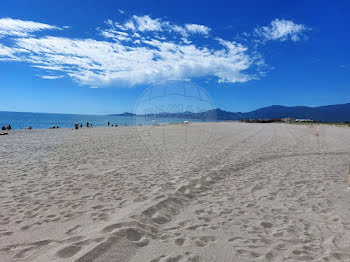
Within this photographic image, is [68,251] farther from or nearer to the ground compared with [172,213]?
farther from the ground

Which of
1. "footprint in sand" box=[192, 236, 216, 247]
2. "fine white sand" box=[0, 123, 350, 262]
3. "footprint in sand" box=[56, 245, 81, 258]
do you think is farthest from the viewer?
"footprint in sand" box=[192, 236, 216, 247]

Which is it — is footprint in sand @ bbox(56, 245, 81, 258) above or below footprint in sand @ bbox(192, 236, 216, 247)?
above

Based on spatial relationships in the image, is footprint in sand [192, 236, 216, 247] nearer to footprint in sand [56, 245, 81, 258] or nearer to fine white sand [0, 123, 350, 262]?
fine white sand [0, 123, 350, 262]

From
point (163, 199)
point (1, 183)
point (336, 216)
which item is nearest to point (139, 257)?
point (163, 199)

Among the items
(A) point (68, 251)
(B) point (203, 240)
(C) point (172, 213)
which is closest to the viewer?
(A) point (68, 251)

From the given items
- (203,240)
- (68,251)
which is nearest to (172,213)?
(203,240)

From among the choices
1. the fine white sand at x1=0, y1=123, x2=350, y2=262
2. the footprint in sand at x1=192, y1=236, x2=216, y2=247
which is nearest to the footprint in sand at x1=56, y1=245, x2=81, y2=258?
the fine white sand at x1=0, y1=123, x2=350, y2=262

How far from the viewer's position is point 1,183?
7176 mm

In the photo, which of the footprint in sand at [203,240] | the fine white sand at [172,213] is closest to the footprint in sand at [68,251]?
the fine white sand at [172,213]

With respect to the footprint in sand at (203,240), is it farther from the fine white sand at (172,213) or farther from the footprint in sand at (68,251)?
the footprint in sand at (68,251)

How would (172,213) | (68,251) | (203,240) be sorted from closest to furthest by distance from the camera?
(68,251) → (203,240) → (172,213)

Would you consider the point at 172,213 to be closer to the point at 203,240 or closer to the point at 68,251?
the point at 203,240

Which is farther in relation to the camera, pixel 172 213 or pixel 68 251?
A: pixel 172 213

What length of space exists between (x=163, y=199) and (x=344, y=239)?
3964 mm
